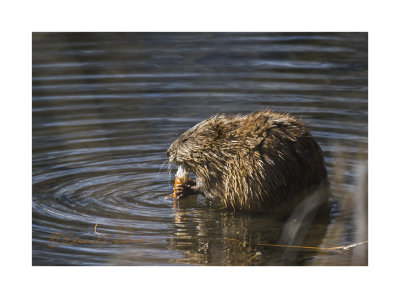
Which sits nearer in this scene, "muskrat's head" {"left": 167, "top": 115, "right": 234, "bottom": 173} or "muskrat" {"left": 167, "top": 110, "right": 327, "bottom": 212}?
"muskrat" {"left": 167, "top": 110, "right": 327, "bottom": 212}

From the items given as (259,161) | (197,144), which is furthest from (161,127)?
(259,161)

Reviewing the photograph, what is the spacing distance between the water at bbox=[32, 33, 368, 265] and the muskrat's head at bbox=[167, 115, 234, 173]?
0.32 meters

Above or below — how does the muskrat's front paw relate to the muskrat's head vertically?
below

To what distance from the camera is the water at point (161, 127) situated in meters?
5.31

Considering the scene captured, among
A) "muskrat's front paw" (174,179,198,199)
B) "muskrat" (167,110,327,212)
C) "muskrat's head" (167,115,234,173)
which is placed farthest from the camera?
"muskrat's front paw" (174,179,198,199)

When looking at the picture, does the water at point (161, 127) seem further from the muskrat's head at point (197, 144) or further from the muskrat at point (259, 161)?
the muskrat's head at point (197, 144)

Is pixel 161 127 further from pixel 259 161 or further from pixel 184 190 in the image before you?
pixel 259 161

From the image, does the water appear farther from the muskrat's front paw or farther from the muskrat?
the muskrat

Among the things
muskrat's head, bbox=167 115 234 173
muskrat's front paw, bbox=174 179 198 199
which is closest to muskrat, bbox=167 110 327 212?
muskrat's head, bbox=167 115 234 173

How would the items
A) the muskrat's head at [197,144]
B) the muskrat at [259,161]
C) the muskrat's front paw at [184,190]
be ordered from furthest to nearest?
the muskrat's front paw at [184,190] → the muskrat's head at [197,144] → the muskrat at [259,161]

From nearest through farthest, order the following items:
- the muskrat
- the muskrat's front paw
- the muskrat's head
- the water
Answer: the water, the muskrat, the muskrat's head, the muskrat's front paw

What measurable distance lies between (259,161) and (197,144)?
703 mm

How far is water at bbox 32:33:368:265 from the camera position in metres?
5.31

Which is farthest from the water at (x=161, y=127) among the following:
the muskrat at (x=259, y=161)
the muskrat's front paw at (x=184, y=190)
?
the muskrat at (x=259, y=161)
